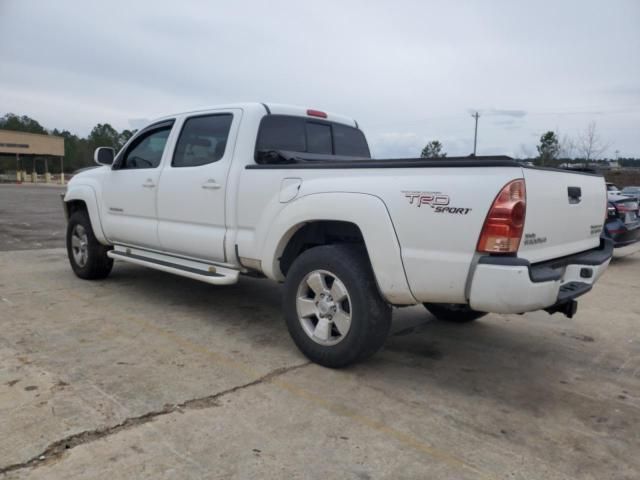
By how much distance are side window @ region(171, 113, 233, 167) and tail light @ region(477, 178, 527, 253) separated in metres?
2.49

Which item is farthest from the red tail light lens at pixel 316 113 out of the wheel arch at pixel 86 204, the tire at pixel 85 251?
the tire at pixel 85 251

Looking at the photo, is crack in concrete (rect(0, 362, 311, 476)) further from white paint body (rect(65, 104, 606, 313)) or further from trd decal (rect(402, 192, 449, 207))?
trd decal (rect(402, 192, 449, 207))

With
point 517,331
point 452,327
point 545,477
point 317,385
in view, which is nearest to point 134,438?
point 317,385

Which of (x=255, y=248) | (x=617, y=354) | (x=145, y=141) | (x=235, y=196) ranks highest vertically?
(x=145, y=141)

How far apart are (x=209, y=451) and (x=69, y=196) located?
4.95m

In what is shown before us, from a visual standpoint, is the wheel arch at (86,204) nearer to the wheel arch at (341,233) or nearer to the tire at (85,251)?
the tire at (85,251)

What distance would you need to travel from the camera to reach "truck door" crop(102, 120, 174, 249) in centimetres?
522

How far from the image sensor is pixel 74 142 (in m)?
89.3

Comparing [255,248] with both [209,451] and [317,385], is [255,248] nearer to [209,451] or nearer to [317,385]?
[317,385]

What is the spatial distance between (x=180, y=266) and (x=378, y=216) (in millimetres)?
2338

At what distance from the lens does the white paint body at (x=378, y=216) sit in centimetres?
296

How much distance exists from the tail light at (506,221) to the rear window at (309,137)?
7.21ft

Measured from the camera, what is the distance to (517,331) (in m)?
4.93

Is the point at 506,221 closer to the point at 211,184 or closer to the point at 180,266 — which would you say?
the point at 211,184
